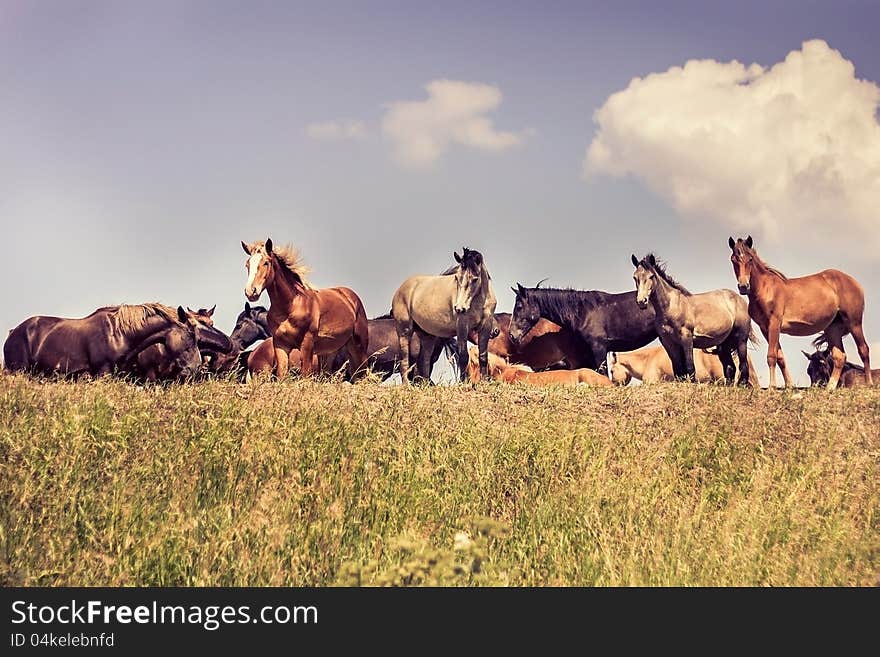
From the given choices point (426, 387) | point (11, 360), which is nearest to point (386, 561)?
point (426, 387)

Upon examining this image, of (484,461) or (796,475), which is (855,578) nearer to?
(796,475)

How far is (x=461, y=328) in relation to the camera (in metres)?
17.3

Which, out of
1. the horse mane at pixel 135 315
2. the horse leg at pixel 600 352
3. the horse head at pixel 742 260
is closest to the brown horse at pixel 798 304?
the horse head at pixel 742 260

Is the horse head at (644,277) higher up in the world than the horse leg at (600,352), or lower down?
higher up

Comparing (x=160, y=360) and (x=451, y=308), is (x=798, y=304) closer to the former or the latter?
(x=451, y=308)

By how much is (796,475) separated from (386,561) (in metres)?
5.50

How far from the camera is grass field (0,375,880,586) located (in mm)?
7305

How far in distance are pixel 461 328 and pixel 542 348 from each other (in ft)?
16.9

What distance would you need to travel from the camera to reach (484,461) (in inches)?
400

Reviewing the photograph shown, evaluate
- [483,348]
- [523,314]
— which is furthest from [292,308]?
[523,314]

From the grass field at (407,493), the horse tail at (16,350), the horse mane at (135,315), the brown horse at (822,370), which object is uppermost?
the horse mane at (135,315)

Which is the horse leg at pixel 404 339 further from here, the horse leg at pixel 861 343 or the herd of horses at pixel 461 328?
the horse leg at pixel 861 343

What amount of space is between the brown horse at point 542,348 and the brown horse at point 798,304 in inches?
159

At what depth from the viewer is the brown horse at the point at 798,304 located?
64.0 feet
